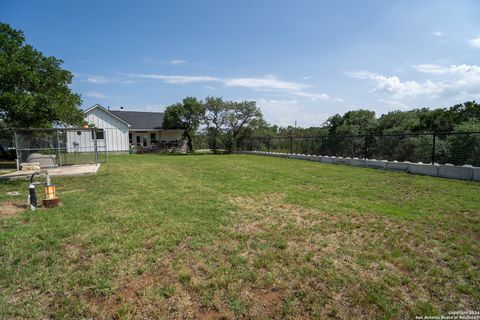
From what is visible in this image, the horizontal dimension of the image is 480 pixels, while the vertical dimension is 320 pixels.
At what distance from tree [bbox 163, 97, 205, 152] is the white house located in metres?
2.65

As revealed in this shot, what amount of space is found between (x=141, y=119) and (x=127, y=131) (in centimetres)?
410

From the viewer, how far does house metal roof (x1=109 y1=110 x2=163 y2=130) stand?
94.9 ft

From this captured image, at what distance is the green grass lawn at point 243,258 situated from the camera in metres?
2.31

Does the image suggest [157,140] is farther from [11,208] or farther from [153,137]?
[11,208]

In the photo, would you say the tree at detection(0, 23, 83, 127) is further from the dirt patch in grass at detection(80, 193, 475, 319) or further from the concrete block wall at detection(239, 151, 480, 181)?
the concrete block wall at detection(239, 151, 480, 181)

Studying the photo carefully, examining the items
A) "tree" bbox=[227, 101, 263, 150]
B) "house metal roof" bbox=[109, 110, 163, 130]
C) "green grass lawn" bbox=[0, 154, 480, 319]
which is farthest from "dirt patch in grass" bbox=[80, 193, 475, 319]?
"house metal roof" bbox=[109, 110, 163, 130]

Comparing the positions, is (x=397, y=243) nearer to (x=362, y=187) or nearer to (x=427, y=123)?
(x=362, y=187)

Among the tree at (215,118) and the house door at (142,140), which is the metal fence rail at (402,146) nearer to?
the tree at (215,118)

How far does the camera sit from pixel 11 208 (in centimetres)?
538

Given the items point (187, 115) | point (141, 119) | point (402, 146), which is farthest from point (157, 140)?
point (402, 146)

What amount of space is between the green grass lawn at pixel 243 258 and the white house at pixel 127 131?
854 inches

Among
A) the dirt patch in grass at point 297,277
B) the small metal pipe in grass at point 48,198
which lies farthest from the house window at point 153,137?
the dirt patch in grass at point 297,277

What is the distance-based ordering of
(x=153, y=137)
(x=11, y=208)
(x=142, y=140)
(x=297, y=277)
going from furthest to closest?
(x=153, y=137), (x=142, y=140), (x=11, y=208), (x=297, y=277)

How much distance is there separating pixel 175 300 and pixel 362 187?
621 centimetres
